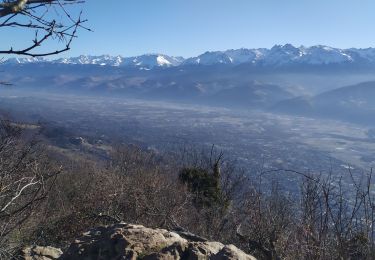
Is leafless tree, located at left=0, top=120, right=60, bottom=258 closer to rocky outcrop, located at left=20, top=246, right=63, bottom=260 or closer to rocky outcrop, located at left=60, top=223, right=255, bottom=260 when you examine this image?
rocky outcrop, located at left=20, top=246, right=63, bottom=260

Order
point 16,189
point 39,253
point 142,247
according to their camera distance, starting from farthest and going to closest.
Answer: point 39,253 < point 142,247 < point 16,189

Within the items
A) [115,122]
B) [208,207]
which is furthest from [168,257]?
[115,122]

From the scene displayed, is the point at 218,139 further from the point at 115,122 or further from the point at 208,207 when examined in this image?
the point at 208,207

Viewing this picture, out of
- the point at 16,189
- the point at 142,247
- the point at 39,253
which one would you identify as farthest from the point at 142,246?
the point at 39,253

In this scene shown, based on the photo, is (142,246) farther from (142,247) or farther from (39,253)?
(39,253)

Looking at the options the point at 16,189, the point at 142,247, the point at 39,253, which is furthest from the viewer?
the point at 39,253
